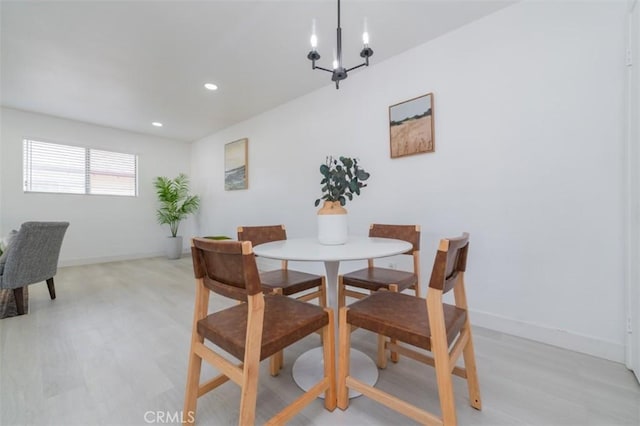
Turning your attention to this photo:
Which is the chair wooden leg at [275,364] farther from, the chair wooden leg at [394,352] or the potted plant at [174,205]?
the potted plant at [174,205]

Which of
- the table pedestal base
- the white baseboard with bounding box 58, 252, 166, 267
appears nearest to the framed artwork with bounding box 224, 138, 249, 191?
the white baseboard with bounding box 58, 252, 166, 267

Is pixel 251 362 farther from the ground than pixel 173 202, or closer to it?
closer to it

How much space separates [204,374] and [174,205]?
453cm

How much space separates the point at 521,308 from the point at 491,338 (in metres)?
0.32

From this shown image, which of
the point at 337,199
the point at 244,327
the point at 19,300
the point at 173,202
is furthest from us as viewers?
the point at 173,202

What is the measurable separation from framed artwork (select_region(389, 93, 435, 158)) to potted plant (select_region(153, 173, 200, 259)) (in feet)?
14.7

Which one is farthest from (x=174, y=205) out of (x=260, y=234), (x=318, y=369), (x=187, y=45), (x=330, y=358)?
(x=330, y=358)

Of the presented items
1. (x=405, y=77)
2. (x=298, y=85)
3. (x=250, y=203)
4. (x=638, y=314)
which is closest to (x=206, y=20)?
(x=298, y=85)

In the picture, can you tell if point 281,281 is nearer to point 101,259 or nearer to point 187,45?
point 187,45

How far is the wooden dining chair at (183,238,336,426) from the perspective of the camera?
89cm

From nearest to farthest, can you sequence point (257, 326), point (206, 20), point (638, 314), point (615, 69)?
point (257, 326) → point (638, 314) → point (615, 69) → point (206, 20)

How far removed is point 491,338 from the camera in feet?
6.26

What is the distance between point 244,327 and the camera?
1.04 meters

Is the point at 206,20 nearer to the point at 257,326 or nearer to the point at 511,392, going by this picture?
the point at 257,326
